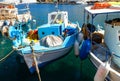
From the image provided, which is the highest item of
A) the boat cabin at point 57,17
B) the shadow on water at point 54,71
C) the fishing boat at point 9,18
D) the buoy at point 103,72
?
the boat cabin at point 57,17

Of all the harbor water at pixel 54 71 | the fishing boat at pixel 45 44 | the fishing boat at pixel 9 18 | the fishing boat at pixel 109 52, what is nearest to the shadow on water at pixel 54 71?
the harbor water at pixel 54 71

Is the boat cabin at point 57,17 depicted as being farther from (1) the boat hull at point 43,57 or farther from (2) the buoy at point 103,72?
(2) the buoy at point 103,72

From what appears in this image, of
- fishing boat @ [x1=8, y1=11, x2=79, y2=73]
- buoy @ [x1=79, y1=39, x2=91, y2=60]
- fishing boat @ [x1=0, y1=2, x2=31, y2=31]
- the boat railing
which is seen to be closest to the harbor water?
fishing boat @ [x1=8, y1=11, x2=79, y2=73]

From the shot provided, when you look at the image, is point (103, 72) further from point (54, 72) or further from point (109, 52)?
point (54, 72)

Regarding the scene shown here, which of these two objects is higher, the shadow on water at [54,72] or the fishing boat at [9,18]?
the fishing boat at [9,18]

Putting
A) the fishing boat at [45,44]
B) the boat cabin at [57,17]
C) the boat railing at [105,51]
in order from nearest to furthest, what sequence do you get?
the boat railing at [105,51]
the fishing boat at [45,44]
the boat cabin at [57,17]

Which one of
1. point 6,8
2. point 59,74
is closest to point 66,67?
point 59,74

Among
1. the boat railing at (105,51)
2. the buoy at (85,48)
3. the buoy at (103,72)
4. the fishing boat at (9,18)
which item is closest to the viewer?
the buoy at (103,72)

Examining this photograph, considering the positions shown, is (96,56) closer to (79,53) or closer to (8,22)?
(79,53)

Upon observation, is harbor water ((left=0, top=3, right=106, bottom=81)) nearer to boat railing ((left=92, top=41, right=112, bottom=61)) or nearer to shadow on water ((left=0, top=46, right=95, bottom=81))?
shadow on water ((left=0, top=46, right=95, bottom=81))

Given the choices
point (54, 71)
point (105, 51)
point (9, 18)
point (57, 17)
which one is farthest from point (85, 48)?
point (9, 18)

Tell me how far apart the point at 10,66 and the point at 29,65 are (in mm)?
3957

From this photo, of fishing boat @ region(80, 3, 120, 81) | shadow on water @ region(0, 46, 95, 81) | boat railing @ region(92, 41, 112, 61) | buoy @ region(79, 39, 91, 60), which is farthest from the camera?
shadow on water @ region(0, 46, 95, 81)

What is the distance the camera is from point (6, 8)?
4044 centimetres
